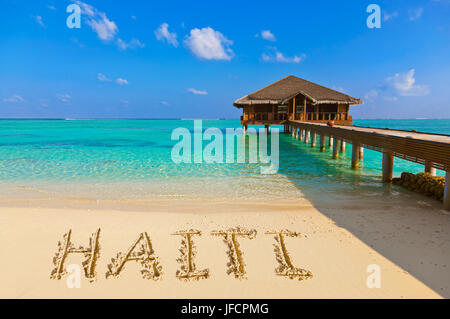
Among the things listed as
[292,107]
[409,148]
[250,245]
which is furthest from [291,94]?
[250,245]

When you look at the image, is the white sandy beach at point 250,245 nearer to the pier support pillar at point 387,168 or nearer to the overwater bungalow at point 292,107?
the pier support pillar at point 387,168

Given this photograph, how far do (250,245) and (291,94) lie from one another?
940 inches

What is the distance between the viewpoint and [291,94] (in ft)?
85.7

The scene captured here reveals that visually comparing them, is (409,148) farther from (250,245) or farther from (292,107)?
(292,107)

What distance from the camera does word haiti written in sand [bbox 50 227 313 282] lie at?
3.34m

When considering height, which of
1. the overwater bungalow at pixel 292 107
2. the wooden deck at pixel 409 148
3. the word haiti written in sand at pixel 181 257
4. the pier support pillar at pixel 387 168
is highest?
the overwater bungalow at pixel 292 107

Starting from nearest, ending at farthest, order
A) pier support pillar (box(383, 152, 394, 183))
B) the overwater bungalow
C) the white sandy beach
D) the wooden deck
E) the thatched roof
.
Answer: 1. the white sandy beach
2. the wooden deck
3. pier support pillar (box(383, 152, 394, 183))
4. the thatched roof
5. the overwater bungalow

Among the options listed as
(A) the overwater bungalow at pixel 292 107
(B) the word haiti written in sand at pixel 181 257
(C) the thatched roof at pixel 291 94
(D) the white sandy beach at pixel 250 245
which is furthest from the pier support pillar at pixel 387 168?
(A) the overwater bungalow at pixel 292 107

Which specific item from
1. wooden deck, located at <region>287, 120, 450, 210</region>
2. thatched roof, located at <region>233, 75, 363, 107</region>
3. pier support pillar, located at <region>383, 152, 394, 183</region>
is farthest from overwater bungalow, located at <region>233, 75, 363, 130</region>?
pier support pillar, located at <region>383, 152, 394, 183</region>

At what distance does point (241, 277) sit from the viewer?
3305mm

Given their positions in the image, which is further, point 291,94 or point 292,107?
point 292,107

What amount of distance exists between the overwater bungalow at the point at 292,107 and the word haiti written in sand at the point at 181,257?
2215cm

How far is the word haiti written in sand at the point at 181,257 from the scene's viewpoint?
334cm

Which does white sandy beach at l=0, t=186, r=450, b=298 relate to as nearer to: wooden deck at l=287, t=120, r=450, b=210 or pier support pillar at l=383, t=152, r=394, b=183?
wooden deck at l=287, t=120, r=450, b=210
